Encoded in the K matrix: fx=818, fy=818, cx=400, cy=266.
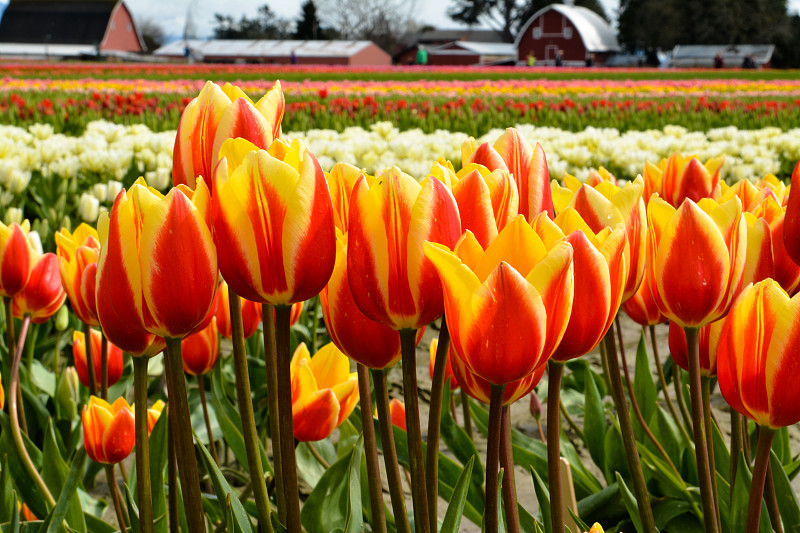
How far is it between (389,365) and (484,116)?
8.30 m

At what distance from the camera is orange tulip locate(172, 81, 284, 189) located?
0.91 metres

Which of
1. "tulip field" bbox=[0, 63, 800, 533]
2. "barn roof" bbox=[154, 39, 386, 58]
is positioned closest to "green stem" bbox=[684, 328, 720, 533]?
"tulip field" bbox=[0, 63, 800, 533]

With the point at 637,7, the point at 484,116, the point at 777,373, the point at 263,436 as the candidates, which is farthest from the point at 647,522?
the point at 637,7

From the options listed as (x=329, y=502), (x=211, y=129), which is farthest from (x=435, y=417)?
(x=329, y=502)

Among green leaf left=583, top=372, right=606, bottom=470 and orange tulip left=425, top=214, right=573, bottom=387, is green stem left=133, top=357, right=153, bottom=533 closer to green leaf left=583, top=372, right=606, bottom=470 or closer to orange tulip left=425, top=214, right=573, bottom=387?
orange tulip left=425, top=214, right=573, bottom=387

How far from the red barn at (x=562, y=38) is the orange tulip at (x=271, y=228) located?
6971 centimetres

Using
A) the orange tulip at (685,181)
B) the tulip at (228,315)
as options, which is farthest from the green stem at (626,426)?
the orange tulip at (685,181)

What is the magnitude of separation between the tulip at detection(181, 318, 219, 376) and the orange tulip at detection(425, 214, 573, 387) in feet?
2.79

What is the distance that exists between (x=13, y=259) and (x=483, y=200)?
0.98m

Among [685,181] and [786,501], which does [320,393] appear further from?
[685,181]

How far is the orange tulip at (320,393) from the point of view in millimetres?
1252

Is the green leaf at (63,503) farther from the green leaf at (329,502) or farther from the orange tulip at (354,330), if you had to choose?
the orange tulip at (354,330)

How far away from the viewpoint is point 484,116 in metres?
8.88

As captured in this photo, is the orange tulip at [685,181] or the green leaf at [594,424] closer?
the orange tulip at [685,181]
